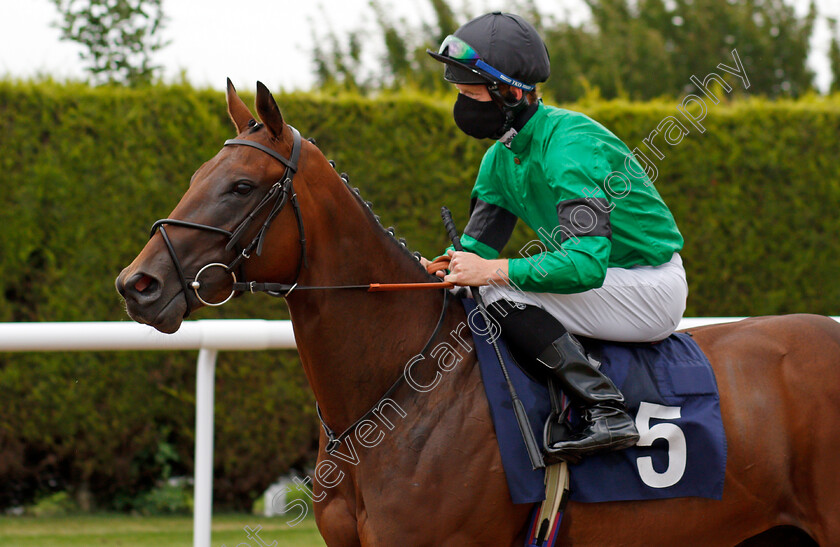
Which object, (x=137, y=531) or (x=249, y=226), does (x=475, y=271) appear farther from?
(x=137, y=531)

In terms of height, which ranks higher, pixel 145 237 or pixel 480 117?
pixel 480 117

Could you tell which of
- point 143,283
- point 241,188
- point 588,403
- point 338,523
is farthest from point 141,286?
point 588,403

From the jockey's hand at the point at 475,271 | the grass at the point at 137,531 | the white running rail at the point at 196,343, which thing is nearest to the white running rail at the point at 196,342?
the white running rail at the point at 196,343

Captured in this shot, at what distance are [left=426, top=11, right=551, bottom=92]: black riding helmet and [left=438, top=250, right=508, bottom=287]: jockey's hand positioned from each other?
1.89 feet

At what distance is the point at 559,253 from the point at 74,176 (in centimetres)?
443

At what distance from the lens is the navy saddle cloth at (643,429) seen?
2449 millimetres

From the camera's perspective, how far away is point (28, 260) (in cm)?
575

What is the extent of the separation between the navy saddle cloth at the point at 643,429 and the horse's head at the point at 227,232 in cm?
71

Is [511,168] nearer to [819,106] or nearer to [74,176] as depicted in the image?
[74,176]

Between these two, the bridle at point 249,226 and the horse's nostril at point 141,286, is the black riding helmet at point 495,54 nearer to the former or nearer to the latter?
the bridle at point 249,226

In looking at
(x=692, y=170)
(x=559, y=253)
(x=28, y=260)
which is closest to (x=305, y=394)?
(x=28, y=260)

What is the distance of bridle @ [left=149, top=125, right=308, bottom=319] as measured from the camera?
2.20 m

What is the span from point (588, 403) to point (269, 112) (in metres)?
1.25

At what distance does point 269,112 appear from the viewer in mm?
2338
